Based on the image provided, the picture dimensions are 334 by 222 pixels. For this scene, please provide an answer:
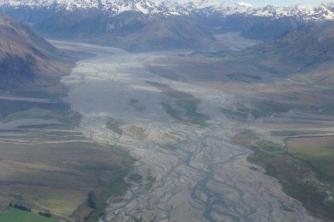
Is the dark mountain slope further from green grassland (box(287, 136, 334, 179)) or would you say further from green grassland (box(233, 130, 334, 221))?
green grassland (box(287, 136, 334, 179))

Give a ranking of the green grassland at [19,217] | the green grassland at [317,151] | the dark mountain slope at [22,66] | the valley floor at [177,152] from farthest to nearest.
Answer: the dark mountain slope at [22,66], the green grassland at [317,151], the valley floor at [177,152], the green grassland at [19,217]

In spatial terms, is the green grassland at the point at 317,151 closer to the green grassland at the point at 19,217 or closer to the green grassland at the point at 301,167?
the green grassland at the point at 301,167

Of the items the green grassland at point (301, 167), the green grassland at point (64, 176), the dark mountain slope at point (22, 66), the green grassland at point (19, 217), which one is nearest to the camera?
the green grassland at point (19, 217)

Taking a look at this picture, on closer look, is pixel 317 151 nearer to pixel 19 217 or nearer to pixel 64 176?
pixel 64 176

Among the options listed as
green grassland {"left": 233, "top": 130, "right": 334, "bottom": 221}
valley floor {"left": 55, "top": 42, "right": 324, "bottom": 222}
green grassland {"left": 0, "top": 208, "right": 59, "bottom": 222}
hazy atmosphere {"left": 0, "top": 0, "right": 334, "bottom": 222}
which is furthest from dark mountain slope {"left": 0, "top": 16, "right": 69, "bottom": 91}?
green grassland {"left": 0, "top": 208, "right": 59, "bottom": 222}

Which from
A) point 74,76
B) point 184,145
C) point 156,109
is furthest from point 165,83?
point 184,145

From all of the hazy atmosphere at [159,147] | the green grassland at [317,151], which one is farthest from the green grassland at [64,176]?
the green grassland at [317,151]

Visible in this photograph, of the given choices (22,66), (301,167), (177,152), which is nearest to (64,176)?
(177,152)

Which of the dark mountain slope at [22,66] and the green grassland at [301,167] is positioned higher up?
the green grassland at [301,167]
